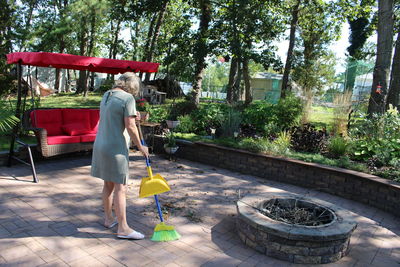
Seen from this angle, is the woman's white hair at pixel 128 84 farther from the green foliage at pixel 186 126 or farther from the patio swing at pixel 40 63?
the green foliage at pixel 186 126

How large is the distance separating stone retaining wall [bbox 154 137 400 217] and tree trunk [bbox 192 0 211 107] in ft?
11.4

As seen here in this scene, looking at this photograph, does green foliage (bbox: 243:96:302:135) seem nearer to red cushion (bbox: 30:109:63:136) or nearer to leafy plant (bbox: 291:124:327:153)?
leafy plant (bbox: 291:124:327:153)

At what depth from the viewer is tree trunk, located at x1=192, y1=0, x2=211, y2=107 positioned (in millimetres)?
9492

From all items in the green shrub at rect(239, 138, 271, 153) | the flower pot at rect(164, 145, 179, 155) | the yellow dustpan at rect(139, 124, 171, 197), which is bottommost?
the flower pot at rect(164, 145, 179, 155)

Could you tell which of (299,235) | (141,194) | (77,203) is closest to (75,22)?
(77,203)

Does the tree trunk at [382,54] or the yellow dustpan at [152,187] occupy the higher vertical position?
the tree trunk at [382,54]

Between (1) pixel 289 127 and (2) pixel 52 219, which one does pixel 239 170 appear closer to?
(1) pixel 289 127

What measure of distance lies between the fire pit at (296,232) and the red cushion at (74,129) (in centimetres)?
350

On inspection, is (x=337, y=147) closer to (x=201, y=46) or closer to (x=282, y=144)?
(x=282, y=144)

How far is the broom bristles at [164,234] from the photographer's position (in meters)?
3.17

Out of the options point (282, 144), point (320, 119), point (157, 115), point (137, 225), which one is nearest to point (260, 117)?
point (282, 144)

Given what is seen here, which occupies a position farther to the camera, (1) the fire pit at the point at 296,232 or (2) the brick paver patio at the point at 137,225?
(1) the fire pit at the point at 296,232

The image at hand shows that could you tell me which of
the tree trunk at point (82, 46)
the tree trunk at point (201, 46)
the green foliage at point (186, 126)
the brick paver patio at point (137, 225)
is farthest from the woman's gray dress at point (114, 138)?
the tree trunk at point (82, 46)

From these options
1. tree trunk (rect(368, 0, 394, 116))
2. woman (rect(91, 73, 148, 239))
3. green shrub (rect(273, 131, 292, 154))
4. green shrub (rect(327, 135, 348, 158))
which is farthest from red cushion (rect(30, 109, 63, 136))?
tree trunk (rect(368, 0, 394, 116))
